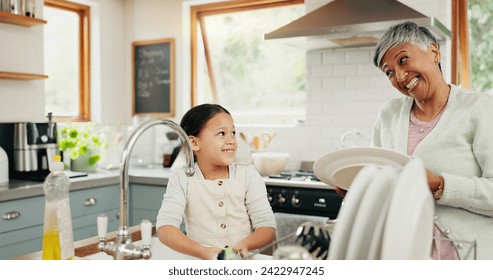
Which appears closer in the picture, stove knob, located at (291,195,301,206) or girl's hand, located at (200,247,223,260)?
girl's hand, located at (200,247,223,260)

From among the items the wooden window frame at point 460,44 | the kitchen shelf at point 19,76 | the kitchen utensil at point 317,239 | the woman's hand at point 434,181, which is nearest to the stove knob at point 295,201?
the wooden window frame at point 460,44

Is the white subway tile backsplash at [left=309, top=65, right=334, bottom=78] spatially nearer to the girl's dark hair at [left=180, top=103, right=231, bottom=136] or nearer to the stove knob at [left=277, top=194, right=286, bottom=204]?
the stove knob at [left=277, top=194, right=286, bottom=204]

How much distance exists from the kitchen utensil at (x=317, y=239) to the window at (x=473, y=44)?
2.67 meters

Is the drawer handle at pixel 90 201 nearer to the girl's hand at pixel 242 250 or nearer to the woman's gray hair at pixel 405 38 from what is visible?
the girl's hand at pixel 242 250

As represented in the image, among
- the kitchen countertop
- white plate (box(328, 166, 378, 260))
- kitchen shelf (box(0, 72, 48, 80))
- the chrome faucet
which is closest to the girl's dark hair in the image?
the chrome faucet

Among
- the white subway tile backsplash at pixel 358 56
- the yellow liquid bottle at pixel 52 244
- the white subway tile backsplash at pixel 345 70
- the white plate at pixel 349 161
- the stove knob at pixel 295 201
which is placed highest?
the white subway tile backsplash at pixel 358 56

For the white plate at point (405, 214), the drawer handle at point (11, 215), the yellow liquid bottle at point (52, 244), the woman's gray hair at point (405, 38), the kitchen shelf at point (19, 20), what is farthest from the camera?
the kitchen shelf at point (19, 20)

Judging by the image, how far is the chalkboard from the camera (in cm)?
445

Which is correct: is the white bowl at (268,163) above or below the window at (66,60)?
below

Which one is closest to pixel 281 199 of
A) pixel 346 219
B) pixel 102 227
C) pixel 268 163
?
pixel 268 163

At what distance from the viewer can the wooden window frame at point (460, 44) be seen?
3359 millimetres

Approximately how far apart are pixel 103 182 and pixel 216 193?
184 centimetres
